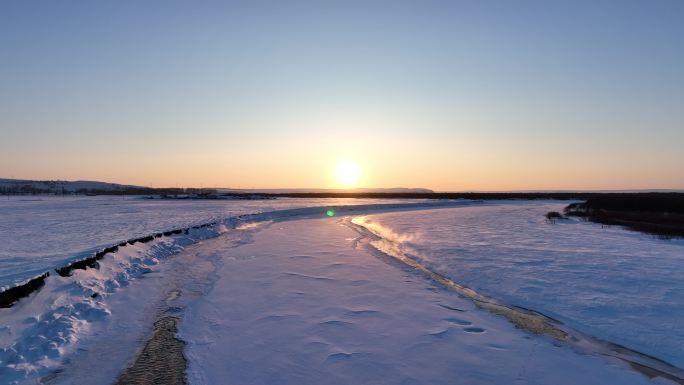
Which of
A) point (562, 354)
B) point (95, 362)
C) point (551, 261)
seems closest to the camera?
point (95, 362)

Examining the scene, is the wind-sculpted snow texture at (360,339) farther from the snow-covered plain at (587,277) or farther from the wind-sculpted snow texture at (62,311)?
the wind-sculpted snow texture at (62,311)

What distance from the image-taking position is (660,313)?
770cm

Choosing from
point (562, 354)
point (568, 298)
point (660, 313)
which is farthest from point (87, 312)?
point (660, 313)

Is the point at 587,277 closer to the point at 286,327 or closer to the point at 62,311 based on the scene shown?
the point at 286,327

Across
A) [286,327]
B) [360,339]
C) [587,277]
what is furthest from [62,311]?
[587,277]

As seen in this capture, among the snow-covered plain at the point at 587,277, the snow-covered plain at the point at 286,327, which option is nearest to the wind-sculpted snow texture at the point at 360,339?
the snow-covered plain at the point at 286,327

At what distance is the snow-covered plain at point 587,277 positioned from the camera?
714 centimetres

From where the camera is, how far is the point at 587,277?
1045 cm

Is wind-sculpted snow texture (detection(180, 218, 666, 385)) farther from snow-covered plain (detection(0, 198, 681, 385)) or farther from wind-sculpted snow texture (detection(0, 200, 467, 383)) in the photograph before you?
wind-sculpted snow texture (detection(0, 200, 467, 383))

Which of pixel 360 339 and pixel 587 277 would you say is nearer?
pixel 360 339

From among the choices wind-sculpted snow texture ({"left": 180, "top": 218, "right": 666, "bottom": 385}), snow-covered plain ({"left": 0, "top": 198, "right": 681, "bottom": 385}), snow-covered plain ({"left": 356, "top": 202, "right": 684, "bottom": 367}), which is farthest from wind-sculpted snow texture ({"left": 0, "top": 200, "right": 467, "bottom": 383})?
snow-covered plain ({"left": 356, "top": 202, "right": 684, "bottom": 367})

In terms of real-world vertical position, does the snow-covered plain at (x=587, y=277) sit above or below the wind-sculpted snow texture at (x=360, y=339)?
above

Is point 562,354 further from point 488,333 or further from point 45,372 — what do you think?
point 45,372

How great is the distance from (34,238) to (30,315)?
13.0 metres
